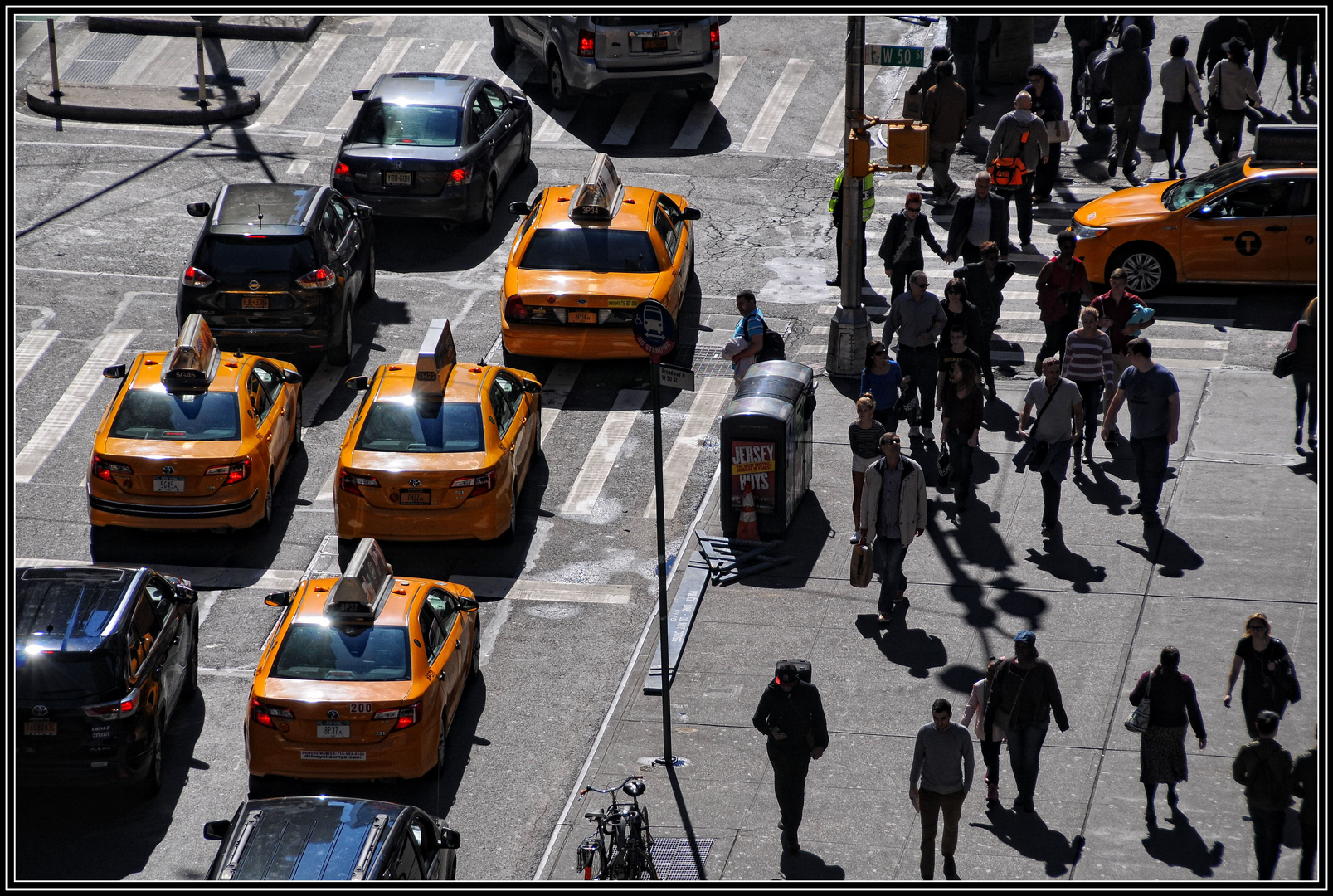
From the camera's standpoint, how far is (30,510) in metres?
17.1

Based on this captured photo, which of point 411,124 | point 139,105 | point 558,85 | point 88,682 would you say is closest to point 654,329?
point 88,682

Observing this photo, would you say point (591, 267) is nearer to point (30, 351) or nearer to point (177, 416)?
point (177, 416)

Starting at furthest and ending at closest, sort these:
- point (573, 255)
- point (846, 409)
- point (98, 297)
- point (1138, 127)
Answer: point (1138, 127), point (98, 297), point (573, 255), point (846, 409)

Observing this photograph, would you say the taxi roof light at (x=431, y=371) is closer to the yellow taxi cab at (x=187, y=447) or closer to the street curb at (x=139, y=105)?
A: the yellow taxi cab at (x=187, y=447)

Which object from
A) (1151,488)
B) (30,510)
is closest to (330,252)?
(30,510)

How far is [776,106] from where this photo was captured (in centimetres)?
2755

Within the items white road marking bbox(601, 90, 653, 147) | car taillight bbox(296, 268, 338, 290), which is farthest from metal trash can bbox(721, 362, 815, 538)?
white road marking bbox(601, 90, 653, 147)

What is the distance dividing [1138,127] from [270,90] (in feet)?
43.0

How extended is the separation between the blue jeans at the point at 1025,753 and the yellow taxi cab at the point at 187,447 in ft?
24.8

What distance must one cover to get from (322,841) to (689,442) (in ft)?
28.1

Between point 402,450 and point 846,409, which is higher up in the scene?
point 402,450

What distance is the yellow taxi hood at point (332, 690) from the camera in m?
12.7
